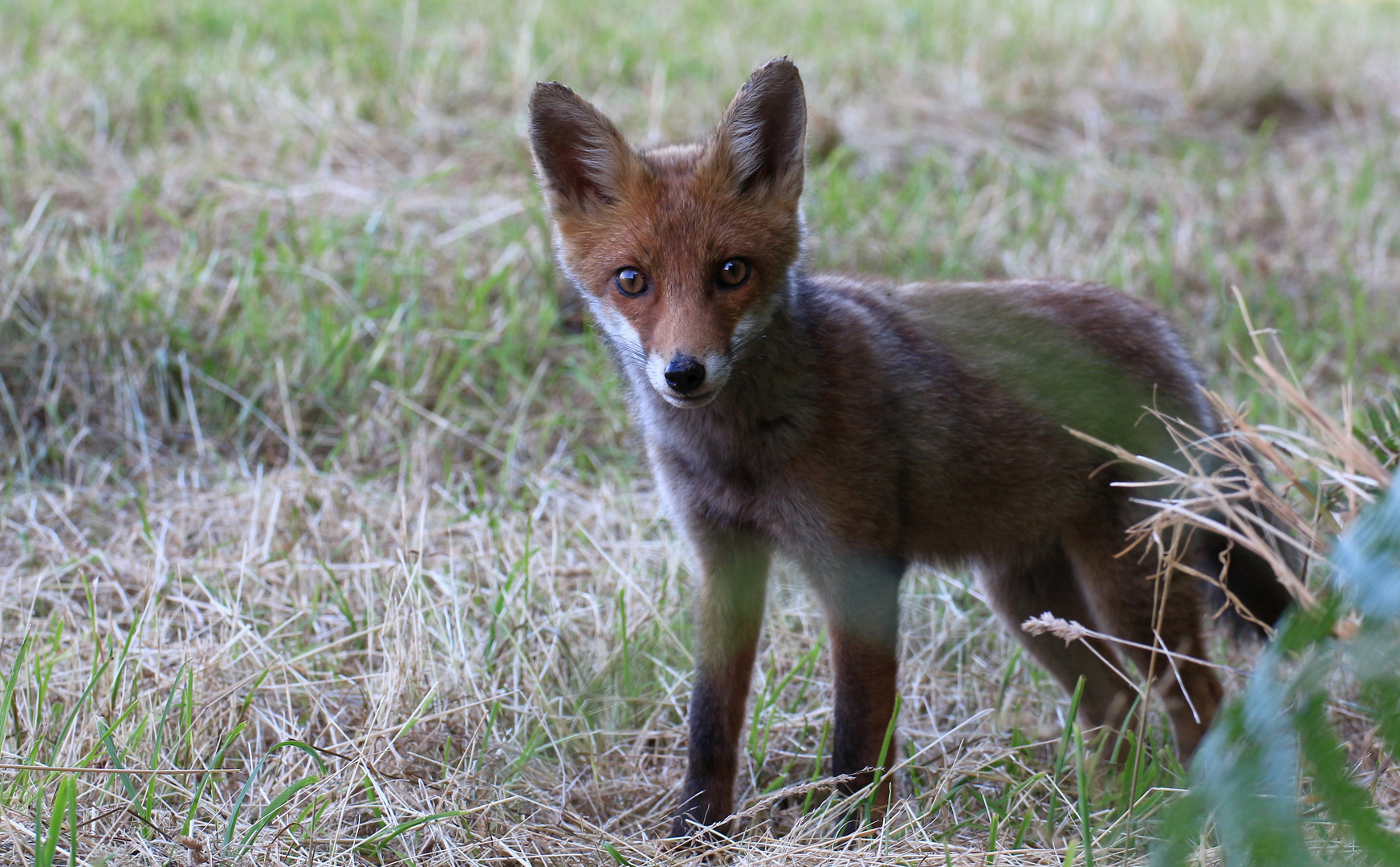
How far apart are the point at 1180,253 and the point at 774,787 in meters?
4.24

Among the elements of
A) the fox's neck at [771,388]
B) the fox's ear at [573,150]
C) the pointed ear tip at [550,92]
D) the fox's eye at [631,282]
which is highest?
the pointed ear tip at [550,92]

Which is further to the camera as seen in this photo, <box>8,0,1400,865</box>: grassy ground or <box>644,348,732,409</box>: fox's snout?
<box>8,0,1400,865</box>: grassy ground

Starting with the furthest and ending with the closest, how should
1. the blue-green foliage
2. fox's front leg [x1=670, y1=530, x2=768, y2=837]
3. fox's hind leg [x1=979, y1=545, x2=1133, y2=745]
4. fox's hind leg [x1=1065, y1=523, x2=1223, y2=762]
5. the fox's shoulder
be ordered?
fox's hind leg [x1=979, y1=545, x2=1133, y2=745] → the fox's shoulder → fox's hind leg [x1=1065, y1=523, x2=1223, y2=762] → fox's front leg [x1=670, y1=530, x2=768, y2=837] → the blue-green foliage

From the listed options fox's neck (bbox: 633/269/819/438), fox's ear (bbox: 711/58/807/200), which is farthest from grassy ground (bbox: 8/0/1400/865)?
fox's ear (bbox: 711/58/807/200)

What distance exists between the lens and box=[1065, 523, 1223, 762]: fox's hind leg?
3242mm

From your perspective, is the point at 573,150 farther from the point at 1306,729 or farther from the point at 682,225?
the point at 1306,729

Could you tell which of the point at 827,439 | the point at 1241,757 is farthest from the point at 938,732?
the point at 1241,757

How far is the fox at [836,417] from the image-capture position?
2842 millimetres

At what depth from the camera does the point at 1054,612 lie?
358 cm

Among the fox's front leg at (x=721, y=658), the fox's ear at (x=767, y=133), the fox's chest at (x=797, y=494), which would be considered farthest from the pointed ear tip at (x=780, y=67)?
the fox's front leg at (x=721, y=658)

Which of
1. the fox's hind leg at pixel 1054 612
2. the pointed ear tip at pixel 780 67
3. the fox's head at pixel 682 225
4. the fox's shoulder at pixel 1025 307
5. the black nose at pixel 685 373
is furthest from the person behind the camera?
the fox's hind leg at pixel 1054 612

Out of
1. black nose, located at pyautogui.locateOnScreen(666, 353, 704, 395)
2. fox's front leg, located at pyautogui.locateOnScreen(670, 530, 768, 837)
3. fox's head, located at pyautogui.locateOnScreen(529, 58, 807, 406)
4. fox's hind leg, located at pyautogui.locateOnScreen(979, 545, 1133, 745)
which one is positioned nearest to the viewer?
black nose, located at pyautogui.locateOnScreen(666, 353, 704, 395)

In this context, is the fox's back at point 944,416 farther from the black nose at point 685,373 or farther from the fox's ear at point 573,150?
the fox's ear at point 573,150

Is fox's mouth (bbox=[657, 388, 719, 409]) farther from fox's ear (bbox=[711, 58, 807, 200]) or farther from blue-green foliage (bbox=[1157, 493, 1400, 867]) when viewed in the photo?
blue-green foliage (bbox=[1157, 493, 1400, 867])
